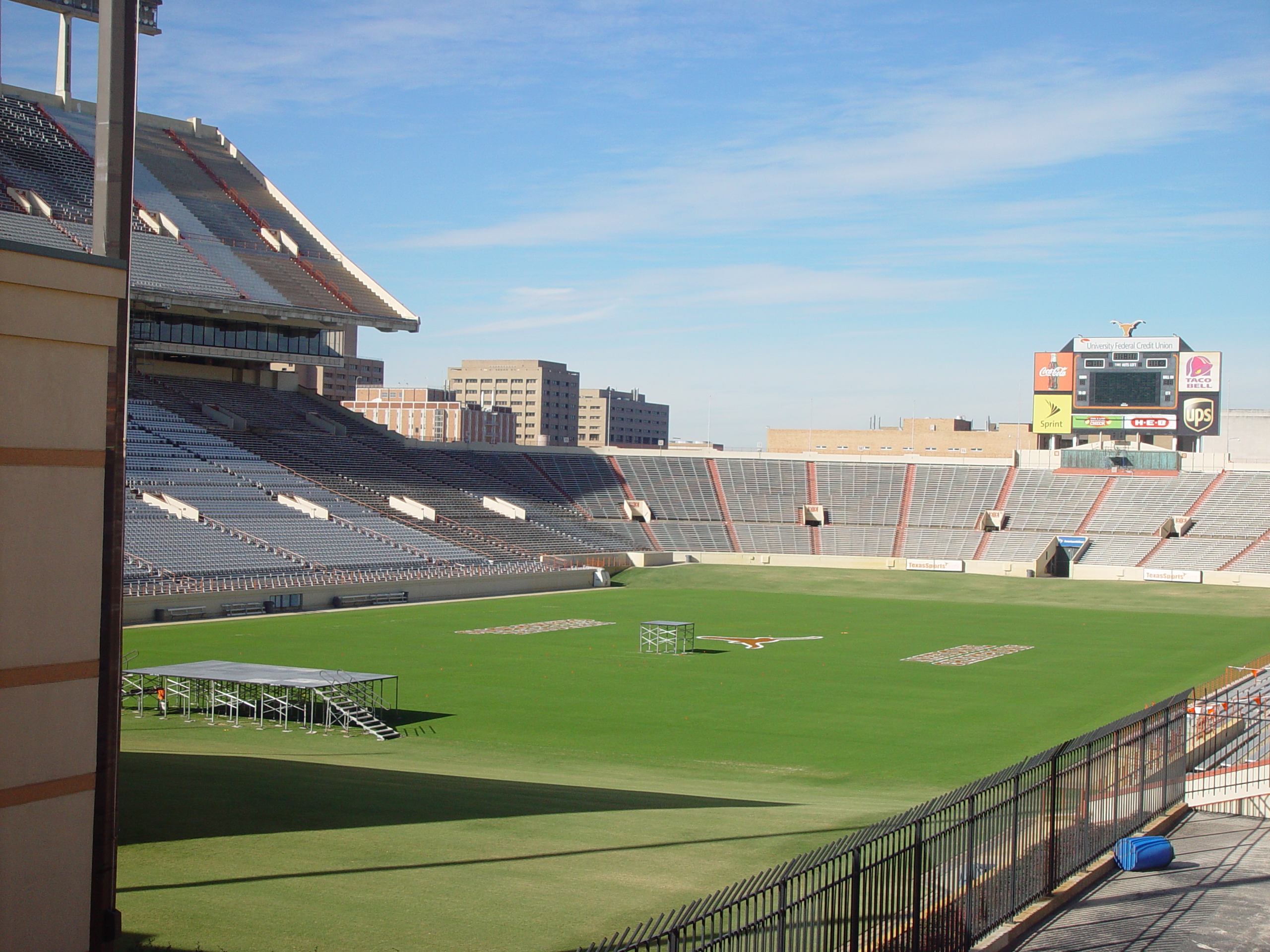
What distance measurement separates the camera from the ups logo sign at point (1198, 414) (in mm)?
78812

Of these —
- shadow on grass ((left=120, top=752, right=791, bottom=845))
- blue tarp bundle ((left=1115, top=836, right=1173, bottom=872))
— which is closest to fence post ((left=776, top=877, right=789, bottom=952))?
shadow on grass ((left=120, top=752, right=791, bottom=845))

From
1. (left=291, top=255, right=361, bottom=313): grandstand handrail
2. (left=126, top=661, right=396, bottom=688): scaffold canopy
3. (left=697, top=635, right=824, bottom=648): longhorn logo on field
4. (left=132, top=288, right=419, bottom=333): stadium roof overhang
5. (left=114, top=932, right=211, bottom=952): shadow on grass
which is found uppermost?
(left=291, top=255, right=361, bottom=313): grandstand handrail

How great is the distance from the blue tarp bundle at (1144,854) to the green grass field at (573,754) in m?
3.44

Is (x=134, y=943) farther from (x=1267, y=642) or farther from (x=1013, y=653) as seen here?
(x=1267, y=642)

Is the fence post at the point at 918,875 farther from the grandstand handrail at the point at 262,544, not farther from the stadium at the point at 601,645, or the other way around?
the grandstand handrail at the point at 262,544

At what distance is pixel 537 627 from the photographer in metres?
47.9

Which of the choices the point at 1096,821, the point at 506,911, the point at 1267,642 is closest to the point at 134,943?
the point at 506,911

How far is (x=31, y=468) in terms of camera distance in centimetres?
852

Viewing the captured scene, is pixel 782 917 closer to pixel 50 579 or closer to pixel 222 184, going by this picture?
pixel 50 579

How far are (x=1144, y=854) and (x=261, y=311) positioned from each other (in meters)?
64.8

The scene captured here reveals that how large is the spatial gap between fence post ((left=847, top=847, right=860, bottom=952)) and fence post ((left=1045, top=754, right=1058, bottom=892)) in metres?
4.81

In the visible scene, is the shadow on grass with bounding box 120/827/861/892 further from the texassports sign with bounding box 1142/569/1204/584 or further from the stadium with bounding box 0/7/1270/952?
the texassports sign with bounding box 1142/569/1204/584

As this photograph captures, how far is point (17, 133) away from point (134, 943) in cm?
6880

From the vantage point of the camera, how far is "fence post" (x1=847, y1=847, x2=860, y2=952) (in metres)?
9.95
